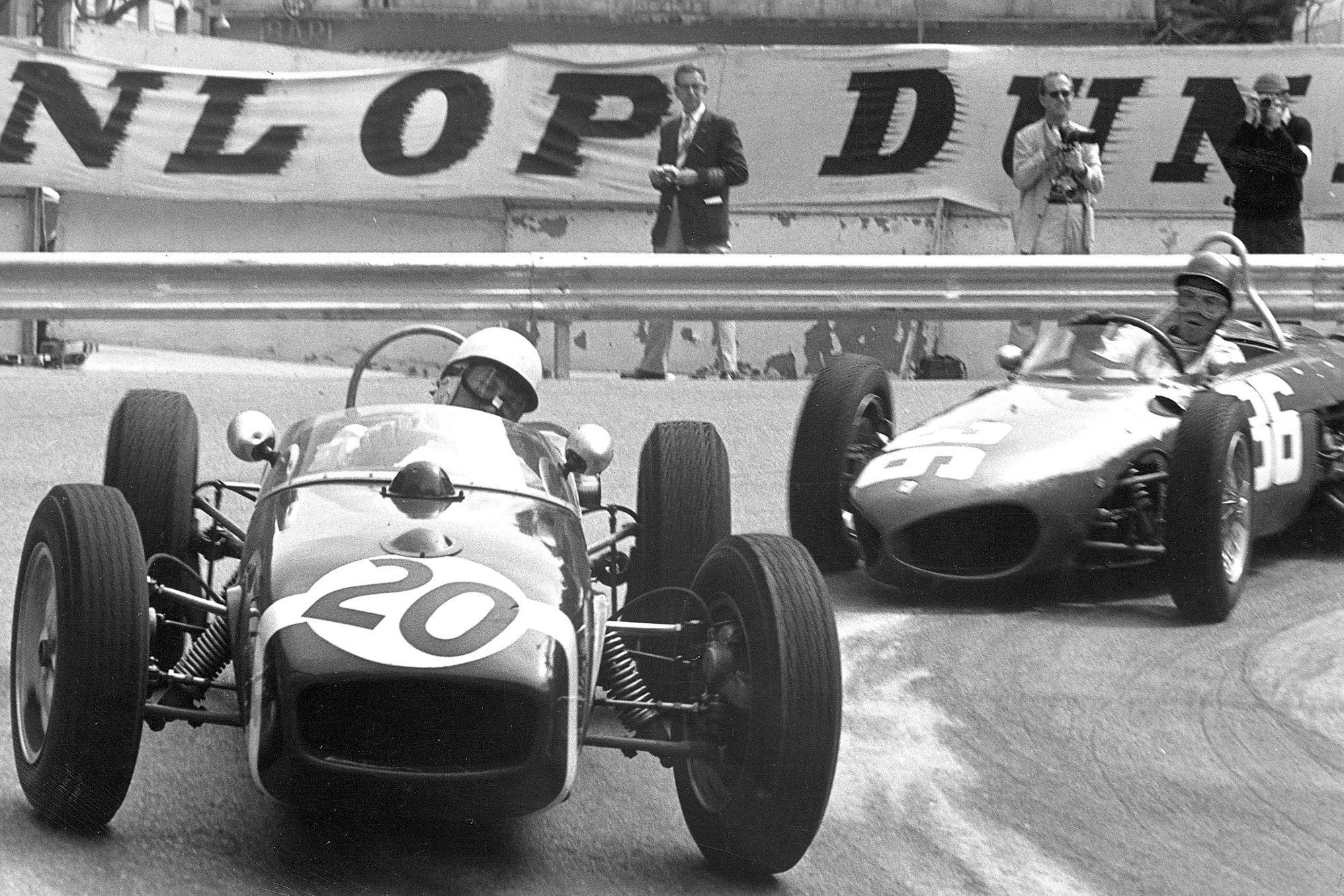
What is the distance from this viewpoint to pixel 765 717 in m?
4.26

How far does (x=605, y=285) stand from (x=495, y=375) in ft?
18.5

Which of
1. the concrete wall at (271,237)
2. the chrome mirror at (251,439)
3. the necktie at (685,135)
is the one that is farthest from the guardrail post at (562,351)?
the chrome mirror at (251,439)

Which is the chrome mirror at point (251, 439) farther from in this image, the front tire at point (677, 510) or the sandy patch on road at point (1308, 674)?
the sandy patch on road at point (1308, 674)

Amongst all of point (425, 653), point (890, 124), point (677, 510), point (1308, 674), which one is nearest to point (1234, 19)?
point (890, 124)

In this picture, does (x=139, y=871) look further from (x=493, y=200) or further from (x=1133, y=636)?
(x=493, y=200)

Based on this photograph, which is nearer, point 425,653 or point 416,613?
point 425,653

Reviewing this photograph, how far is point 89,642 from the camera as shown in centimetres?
420

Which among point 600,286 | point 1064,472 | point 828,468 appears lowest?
point 600,286

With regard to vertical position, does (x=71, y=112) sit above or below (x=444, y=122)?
above

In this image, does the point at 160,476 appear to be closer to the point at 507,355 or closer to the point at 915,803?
the point at 507,355

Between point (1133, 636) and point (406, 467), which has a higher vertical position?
point (406, 467)

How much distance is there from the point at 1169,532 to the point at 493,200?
9.58 meters

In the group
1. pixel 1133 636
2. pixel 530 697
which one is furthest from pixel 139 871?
pixel 1133 636

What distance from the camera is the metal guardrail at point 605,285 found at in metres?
11.1
